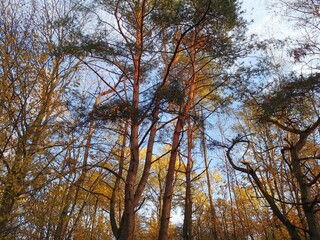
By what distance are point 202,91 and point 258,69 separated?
274 centimetres

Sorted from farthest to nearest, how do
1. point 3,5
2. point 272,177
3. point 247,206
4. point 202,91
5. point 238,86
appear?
point 247,206, point 272,177, point 202,91, point 238,86, point 3,5

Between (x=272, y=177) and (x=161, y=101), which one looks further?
(x=272, y=177)

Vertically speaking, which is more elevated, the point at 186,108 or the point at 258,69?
the point at 258,69

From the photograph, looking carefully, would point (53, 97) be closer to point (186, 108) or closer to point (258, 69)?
point (186, 108)

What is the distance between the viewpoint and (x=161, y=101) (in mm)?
6172

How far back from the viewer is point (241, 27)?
7.47m

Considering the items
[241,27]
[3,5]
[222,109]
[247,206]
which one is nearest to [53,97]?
[3,5]

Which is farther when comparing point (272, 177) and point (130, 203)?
point (272, 177)

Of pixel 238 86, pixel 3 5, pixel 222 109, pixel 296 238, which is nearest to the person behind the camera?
pixel 296 238

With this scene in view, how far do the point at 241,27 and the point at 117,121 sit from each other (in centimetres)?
399

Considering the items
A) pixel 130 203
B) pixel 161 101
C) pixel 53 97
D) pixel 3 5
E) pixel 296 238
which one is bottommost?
pixel 296 238

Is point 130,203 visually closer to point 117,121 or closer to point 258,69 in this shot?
point 117,121

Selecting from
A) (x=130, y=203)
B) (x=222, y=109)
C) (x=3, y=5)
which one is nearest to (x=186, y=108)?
(x=222, y=109)

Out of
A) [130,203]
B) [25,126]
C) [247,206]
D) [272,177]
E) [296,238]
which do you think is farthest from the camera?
[247,206]
